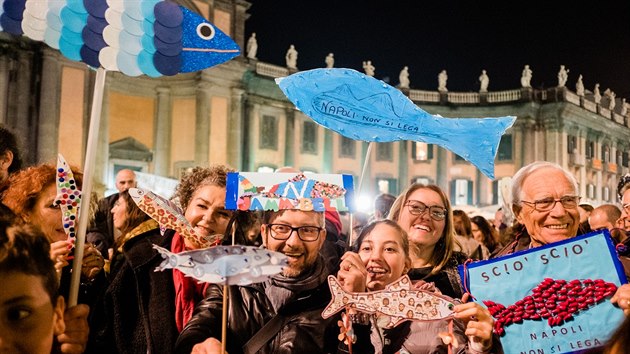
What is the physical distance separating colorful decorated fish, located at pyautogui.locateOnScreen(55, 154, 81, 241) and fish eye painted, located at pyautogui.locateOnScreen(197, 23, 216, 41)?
942 mm

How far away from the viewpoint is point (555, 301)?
8.06ft

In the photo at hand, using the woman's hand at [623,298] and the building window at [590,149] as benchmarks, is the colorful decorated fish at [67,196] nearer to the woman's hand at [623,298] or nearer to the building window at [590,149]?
the woman's hand at [623,298]

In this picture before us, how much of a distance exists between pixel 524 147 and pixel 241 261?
45.1m

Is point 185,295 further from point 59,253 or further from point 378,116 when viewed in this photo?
point 378,116

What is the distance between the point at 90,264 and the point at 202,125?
26718mm

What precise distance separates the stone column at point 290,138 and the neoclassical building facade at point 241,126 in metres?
0.07

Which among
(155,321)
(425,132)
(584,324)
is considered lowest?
(155,321)

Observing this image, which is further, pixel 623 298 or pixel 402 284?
pixel 402 284

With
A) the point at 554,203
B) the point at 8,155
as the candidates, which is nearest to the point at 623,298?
the point at 554,203

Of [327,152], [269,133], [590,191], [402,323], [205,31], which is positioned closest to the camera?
[205,31]

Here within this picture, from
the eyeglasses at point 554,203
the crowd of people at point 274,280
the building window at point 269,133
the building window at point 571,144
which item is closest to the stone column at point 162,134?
the building window at point 269,133

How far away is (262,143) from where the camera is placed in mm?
35125

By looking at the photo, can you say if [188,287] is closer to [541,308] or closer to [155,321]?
[155,321]

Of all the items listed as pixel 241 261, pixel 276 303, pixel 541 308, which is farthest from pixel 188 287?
pixel 541 308
